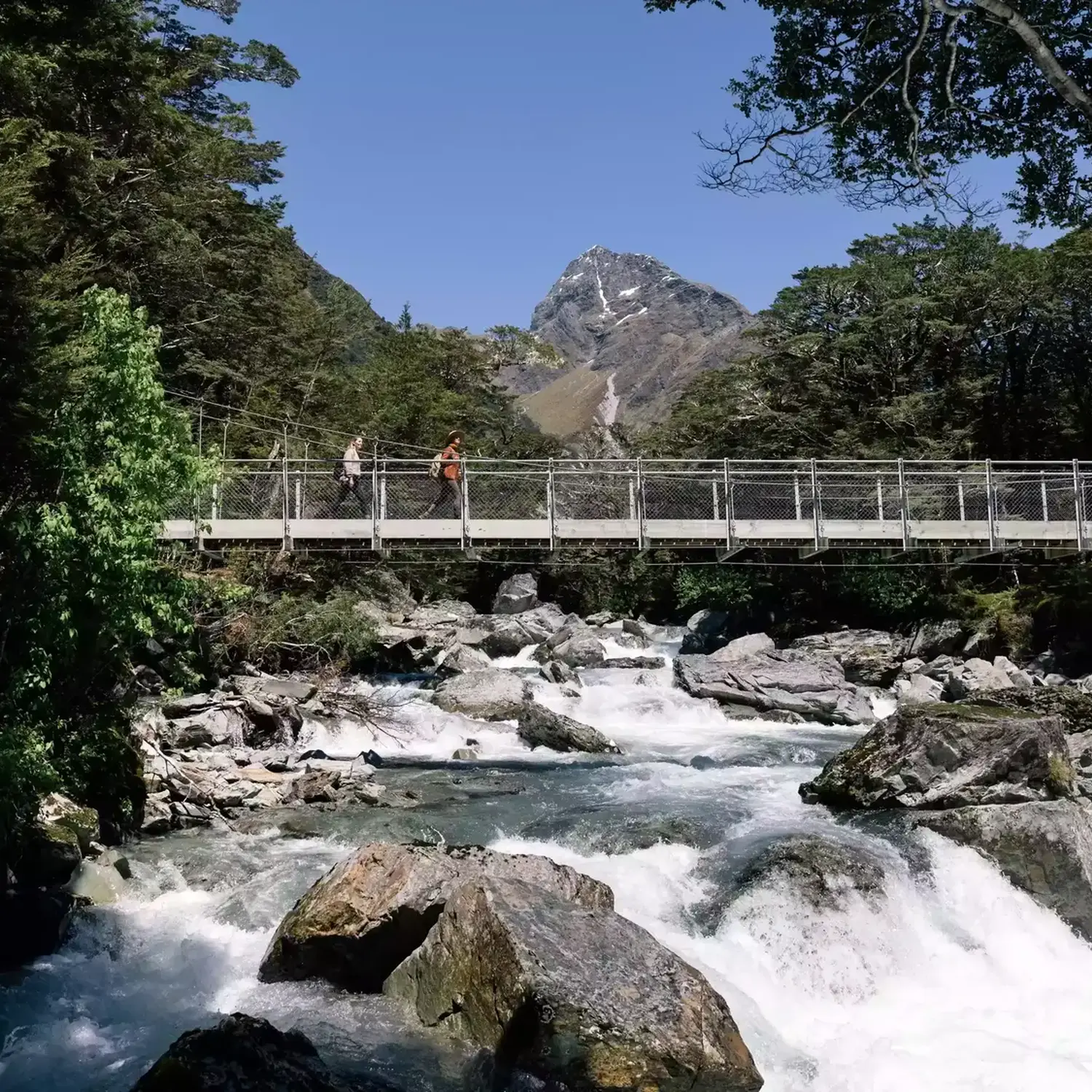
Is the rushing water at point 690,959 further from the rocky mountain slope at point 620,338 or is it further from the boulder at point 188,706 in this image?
the rocky mountain slope at point 620,338

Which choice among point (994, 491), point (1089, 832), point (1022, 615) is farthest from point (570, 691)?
point (1089, 832)

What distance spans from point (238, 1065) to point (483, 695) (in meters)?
12.2

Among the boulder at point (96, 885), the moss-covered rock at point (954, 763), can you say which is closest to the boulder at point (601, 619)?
the moss-covered rock at point (954, 763)

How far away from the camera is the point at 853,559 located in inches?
685

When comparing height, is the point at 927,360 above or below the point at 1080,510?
above

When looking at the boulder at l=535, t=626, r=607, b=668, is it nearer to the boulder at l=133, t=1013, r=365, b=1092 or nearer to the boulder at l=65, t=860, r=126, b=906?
the boulder at l=65, t=860, r=126, b=906

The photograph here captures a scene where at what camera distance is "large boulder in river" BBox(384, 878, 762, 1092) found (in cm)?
577

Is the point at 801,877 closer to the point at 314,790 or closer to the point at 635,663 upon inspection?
the point at 314,790

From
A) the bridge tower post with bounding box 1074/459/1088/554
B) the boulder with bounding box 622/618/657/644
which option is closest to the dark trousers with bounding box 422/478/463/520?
the bridge tower post with bounding box 1074/459/1088/554

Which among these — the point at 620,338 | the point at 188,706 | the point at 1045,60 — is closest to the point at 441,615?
the point at 188,706

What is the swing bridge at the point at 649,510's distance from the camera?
14312mm

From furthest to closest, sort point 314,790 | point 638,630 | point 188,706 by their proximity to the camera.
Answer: point 638,630 → point 188,706 → point 314,790

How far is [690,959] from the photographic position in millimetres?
7637

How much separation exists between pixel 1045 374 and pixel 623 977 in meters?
27.7
